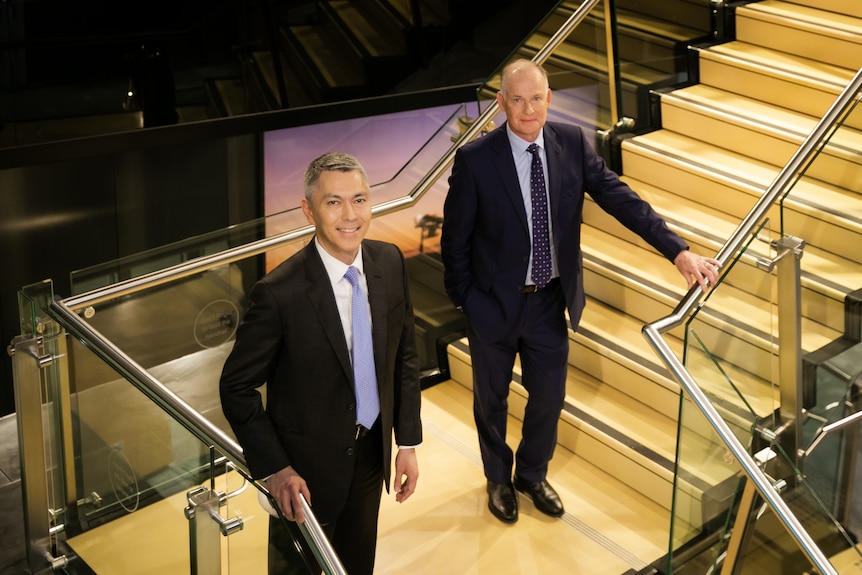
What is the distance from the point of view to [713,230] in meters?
4.86

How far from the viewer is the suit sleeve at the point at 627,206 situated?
3854mm

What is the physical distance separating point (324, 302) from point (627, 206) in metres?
1.57

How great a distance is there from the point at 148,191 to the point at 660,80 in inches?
133

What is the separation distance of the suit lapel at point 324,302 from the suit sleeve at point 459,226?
118 centimetres

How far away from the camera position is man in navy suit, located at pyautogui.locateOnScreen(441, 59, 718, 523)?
386cm

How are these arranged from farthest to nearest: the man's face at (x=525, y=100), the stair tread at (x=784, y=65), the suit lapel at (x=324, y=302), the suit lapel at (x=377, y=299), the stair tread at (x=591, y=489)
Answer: the stair tread at (x=784, y=65), the stair tread at (x=591, y=489), the man's face at (x=525, y=100), the suit lapel at (x=377, y=299), the suit lapel at (x=324, y=302)

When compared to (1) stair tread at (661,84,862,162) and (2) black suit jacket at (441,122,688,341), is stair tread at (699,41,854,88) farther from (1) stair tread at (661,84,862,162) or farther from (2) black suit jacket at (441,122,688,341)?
(2) black suit jacket at (441,122,688,341)

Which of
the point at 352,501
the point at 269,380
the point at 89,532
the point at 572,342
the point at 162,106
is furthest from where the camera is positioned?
the point at 162,106

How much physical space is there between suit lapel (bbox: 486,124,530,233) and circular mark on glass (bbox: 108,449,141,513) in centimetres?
172

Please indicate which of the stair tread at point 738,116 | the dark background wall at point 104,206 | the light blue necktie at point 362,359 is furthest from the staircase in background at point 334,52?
the light blue necktie at point 362,359

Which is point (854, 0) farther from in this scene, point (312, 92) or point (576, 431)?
point (312, 92)

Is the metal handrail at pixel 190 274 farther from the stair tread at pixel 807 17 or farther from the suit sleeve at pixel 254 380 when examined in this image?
the stair tread at pixel 807 17

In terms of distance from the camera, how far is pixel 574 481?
4.50 meters

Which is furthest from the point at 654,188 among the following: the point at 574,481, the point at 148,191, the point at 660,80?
the point at 148,191
